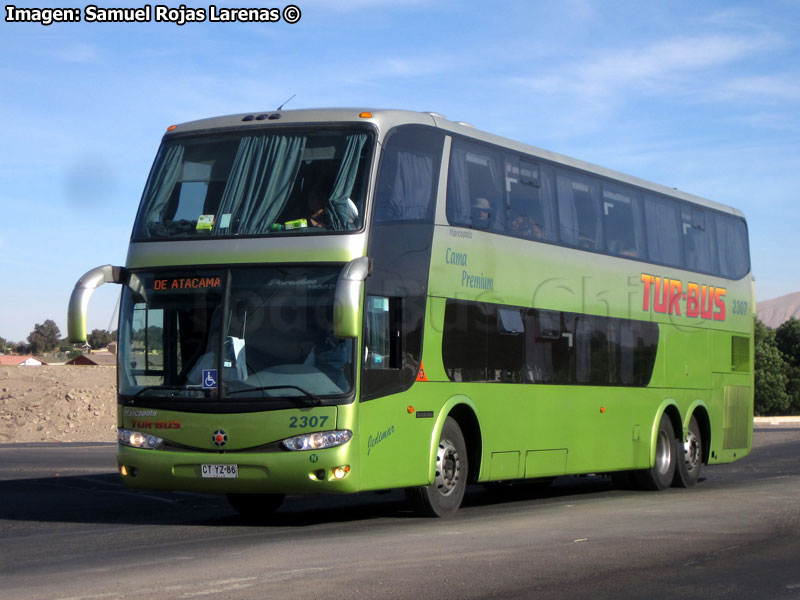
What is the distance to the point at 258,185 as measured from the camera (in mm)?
13398

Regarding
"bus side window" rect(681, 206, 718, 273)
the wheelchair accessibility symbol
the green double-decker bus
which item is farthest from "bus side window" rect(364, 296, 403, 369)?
"bus side window" rect(681, 206, 718, 273)

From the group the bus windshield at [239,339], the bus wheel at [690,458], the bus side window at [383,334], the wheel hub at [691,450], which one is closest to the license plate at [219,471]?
the bus windshield at [239,339]

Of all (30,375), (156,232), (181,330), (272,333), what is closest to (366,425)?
(272,333)

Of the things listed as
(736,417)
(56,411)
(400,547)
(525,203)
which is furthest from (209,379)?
(56,411)

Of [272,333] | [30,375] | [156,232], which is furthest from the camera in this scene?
[30,375]

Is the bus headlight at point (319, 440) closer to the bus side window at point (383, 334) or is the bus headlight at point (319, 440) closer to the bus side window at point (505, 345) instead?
the bus side window at point (383, 334)

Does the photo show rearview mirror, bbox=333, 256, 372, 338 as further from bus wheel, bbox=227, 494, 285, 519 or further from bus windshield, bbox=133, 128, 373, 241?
bus wheel, bbox=227, 494, 285, 519

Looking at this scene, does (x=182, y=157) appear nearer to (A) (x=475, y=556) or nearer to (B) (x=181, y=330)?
(B) (x=181, y=330)

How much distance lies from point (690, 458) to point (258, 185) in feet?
34.8

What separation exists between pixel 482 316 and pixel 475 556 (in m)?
5.09

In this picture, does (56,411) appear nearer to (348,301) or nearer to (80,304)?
(80,304)

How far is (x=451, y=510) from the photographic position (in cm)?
1433

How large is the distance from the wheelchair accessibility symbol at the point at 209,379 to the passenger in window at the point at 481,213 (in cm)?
389

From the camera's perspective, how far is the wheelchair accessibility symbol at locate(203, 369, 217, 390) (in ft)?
42.1
